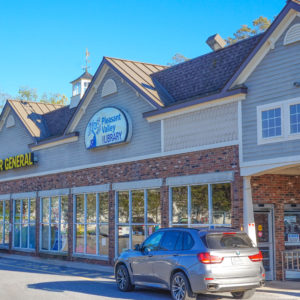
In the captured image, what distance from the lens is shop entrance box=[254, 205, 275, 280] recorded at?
17016mm

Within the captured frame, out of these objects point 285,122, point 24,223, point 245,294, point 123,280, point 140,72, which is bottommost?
point 245,294

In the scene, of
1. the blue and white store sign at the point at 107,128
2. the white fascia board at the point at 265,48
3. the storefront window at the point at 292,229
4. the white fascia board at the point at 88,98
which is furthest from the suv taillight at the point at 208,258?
the white fascia board at the point at 88,98

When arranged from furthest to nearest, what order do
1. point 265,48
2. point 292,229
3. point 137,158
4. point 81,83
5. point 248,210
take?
point 81,83 → point 137,158 → point 292,229 → point 248,210 → point 265,48

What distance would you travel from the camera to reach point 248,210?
16.5 metres

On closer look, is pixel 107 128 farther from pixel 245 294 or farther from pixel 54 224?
pixel 245 294

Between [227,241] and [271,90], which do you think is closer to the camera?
[227,241]

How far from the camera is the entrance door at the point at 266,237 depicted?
17.0 metres

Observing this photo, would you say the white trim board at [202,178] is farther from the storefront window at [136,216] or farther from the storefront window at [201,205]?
the storefront window at [136,216]

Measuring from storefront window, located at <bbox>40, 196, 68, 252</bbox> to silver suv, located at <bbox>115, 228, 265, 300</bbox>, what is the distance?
504 inches

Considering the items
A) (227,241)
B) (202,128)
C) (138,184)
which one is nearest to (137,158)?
(138,184)

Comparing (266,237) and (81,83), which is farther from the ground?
(81,83)

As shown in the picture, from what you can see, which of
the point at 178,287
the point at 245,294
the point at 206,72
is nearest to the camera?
the point at 178,287

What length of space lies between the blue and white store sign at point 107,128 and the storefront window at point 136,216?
2.26 meters

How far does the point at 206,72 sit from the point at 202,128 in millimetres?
2605
